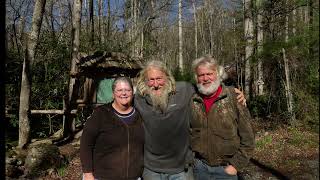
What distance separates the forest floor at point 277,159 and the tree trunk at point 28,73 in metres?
1.06

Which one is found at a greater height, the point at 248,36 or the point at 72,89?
the point at 248,36

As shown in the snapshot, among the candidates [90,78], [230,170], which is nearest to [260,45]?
[90,78]

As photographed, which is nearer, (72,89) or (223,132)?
(223,132)

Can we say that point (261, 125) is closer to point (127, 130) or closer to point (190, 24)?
point (127, 130)

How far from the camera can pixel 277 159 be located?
980 centimetres

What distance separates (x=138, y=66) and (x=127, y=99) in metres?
10.5

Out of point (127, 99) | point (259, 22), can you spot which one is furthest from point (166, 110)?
point (259, 22)

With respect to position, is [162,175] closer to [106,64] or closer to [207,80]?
[207,80]

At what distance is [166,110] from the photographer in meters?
3.57

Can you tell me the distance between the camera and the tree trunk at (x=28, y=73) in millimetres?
10539

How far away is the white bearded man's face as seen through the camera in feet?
11.5

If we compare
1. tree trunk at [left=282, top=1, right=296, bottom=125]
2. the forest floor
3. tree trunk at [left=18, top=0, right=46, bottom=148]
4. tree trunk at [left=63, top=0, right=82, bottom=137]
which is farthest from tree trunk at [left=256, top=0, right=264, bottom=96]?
tree trunk at [left=18, top=0, right=46, bottom=148]

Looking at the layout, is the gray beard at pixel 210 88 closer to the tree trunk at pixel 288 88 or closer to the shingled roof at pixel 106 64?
the tree trunk at pixel 288 88

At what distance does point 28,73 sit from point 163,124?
25.5 feet
